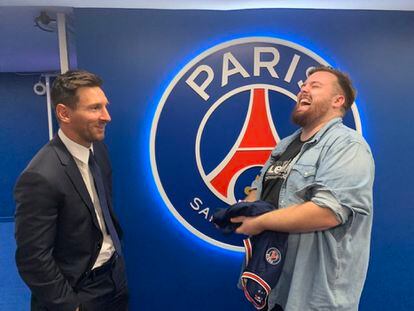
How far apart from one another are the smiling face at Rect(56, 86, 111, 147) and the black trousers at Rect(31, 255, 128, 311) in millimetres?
537

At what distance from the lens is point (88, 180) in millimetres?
1492

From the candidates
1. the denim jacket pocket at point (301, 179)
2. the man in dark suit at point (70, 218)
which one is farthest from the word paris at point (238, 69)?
the denim jacket pocket at point (301, 179)

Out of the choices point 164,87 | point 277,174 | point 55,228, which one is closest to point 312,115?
point 277,174

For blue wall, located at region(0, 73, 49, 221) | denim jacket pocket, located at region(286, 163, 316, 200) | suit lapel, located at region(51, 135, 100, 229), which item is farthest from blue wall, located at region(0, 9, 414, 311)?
blue wall, located at region(0, 73, 49, 221)

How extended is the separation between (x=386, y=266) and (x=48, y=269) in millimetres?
1879

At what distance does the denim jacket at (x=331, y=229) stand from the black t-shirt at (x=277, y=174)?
73 mm

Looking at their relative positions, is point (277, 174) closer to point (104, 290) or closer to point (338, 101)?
point (338, 101)

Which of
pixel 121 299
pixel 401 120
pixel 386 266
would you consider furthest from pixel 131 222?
pixel 401 120

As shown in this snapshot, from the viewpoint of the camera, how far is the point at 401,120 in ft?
6.93

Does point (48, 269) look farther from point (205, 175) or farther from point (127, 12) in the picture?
point (127, 12)

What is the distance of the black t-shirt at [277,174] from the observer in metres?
1.51

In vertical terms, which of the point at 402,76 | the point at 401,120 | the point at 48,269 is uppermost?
the point at 402,76

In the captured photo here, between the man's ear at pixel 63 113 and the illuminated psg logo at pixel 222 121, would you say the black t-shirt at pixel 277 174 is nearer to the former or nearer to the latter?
the illuminated psg logo at pixel 222 121

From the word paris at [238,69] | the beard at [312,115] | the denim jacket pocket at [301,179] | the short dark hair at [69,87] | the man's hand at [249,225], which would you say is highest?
the word paris at [238,69]
